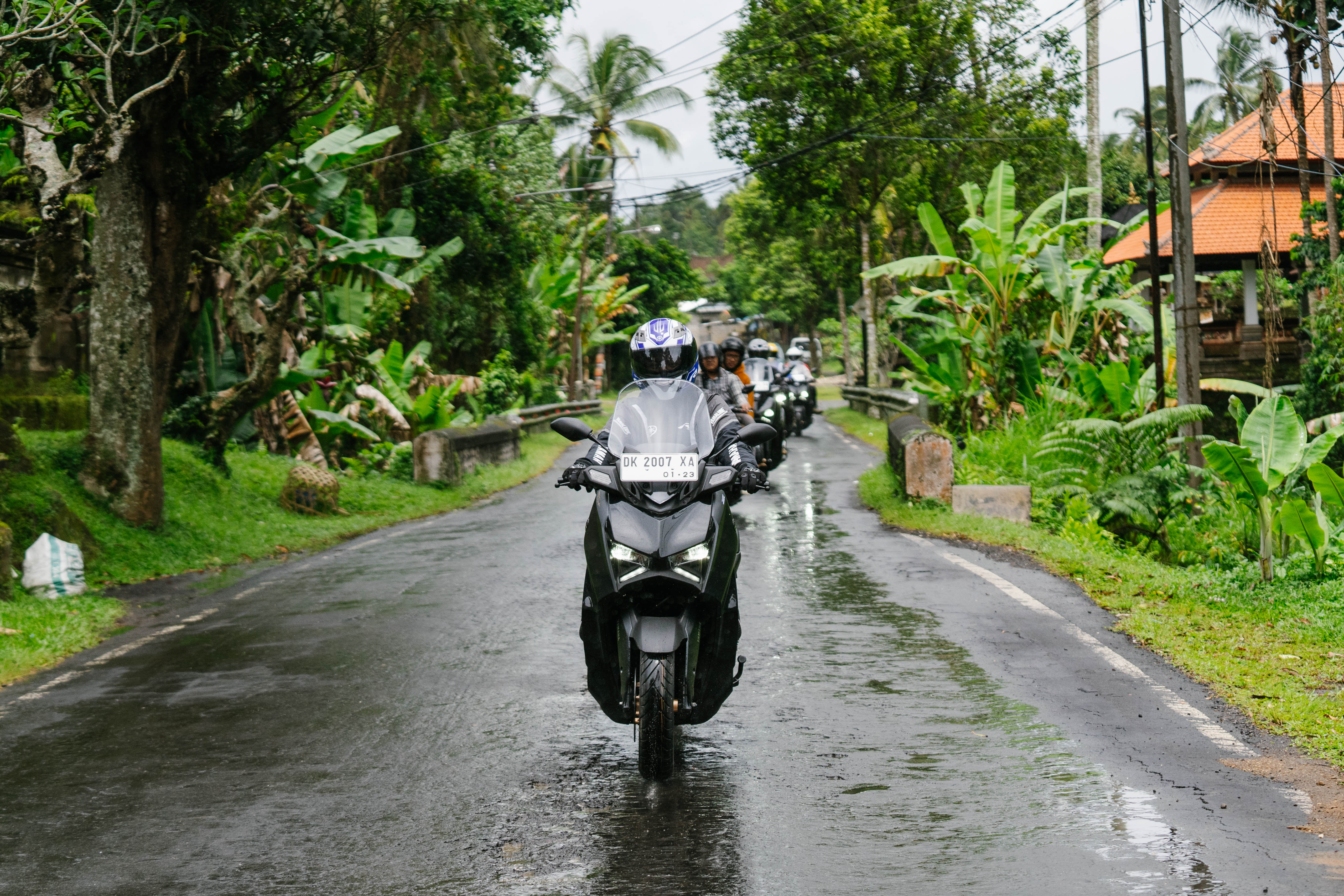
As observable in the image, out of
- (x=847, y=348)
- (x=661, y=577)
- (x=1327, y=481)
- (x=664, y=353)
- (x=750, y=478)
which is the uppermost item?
(x=847, y=348)

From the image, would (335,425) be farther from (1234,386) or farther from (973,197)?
(1234,386)

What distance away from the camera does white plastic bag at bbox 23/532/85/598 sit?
10.7 meters

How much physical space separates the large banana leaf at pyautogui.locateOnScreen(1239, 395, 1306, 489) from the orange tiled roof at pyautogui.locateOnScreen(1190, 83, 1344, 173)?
2295 cm

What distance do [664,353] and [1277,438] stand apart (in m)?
6.46

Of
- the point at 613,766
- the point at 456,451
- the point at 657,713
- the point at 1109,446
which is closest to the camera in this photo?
the point at 657,713

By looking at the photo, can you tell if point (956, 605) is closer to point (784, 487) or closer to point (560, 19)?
point (784, 487)

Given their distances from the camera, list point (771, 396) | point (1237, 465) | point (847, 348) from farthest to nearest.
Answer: point (847, 348), point (771, 396), point (1237, 465)

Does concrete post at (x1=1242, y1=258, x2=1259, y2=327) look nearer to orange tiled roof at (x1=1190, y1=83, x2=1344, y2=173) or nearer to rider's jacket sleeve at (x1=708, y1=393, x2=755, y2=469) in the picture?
orange tiled roof at (x1=1190, y1=83, x2=1344, y2=173)

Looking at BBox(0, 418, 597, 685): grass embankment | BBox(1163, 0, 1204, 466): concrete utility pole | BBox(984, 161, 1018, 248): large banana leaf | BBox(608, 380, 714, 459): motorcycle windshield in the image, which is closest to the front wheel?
BBox(608, 380, 714, 459): motorcycle windshield

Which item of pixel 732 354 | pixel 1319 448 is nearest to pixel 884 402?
pixel 732 354

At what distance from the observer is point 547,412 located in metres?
33.1

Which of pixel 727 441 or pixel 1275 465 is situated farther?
pixel 1275 465

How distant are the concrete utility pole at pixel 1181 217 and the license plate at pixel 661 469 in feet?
37.0

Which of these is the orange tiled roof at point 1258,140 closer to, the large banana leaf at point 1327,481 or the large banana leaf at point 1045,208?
the large banana leaf at point 1045,208
